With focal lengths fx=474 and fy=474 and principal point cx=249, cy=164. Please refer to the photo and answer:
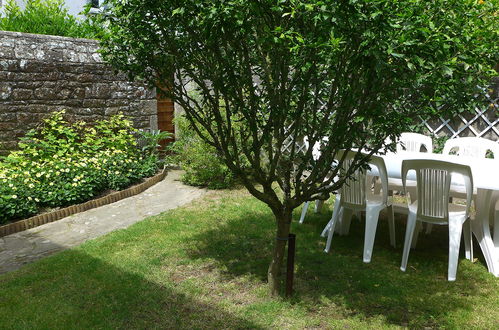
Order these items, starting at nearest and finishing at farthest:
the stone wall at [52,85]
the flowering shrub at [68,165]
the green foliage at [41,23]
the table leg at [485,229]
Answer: the table leg at [485,229]
the flowering shrub at [68,165]
the stone wall at [52,85]
the green foliage at [41,23]

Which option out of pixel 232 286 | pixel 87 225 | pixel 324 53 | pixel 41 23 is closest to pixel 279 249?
pixel 232 286

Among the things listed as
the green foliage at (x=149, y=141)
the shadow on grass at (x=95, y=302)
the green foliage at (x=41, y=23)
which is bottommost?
the shadow on grass at (x=95, y=302)

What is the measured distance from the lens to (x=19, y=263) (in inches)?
158

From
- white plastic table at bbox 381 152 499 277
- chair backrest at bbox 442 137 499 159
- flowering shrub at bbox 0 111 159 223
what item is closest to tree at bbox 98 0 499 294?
white plastic table at bbox 381 152 499 277

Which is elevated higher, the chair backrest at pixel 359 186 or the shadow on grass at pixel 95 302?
the chair backrest at pixel 359 186

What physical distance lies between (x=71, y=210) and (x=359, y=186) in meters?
3.28

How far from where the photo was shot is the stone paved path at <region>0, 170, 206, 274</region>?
429cm

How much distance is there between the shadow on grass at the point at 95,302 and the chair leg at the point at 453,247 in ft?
5.67

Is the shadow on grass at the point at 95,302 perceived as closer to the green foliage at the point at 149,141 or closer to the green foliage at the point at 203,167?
the green foliage at the point at 203,167

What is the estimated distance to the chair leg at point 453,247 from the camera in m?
3.72

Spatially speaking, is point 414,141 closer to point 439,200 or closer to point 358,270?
point 439,200

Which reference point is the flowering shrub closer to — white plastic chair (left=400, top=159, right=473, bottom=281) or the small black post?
the small black post

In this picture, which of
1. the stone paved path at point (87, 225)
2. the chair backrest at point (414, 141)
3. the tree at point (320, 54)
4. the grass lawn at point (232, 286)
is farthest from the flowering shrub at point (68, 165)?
the chair backrest at point (414, 141)

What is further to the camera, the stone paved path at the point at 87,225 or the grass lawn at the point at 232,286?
the stone paved path at the point at 87,225
